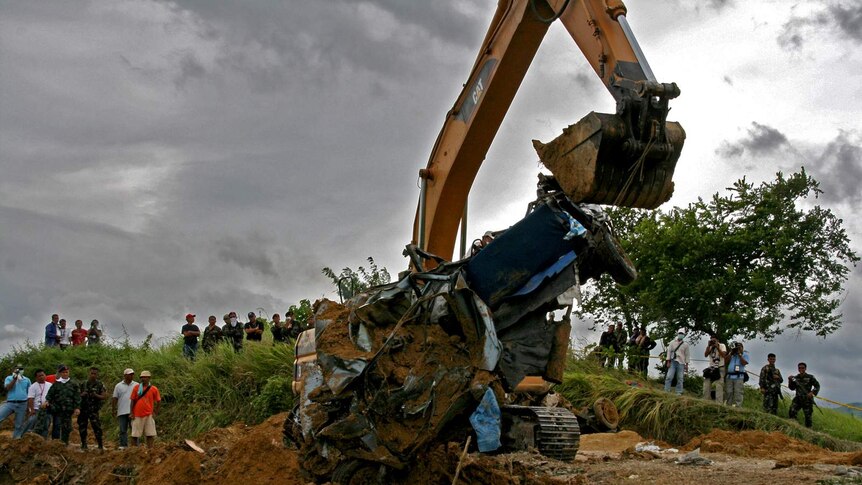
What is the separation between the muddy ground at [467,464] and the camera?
327 inches

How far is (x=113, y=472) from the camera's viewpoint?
37.2ft

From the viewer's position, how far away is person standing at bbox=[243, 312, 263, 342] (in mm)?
19484

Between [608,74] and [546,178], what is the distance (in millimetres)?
1032

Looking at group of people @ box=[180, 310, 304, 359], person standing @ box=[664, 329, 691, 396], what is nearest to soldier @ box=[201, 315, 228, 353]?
group of people @ box=[180, 310, 304, 359]

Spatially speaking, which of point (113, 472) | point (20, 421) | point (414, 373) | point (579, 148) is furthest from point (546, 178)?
point (20, 421)

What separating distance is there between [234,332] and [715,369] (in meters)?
10.2

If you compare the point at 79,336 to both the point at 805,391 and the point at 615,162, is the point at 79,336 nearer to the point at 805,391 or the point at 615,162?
the point at 805,391

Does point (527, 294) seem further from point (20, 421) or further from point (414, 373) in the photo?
point (20, 421)

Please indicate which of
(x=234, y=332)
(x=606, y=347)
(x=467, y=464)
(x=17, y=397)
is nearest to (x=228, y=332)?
(x=234, y=332)

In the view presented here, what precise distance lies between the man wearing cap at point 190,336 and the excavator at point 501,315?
39.3 feet

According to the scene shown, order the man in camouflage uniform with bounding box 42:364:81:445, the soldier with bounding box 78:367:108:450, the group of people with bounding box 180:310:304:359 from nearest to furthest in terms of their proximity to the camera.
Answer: the man in camouflage uniform with bounding box 42:364:81:445
the soldier with bounding box 78:367:108:450
the group of people with bounding box 180:310:304:359

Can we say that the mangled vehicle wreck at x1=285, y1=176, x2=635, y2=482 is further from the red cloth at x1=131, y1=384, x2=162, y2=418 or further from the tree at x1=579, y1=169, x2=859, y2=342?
the tree at x1=579, y1=169, x2=859, y2=342

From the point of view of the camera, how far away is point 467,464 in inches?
314

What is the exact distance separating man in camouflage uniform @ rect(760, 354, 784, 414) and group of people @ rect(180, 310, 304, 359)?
9.56 meters
